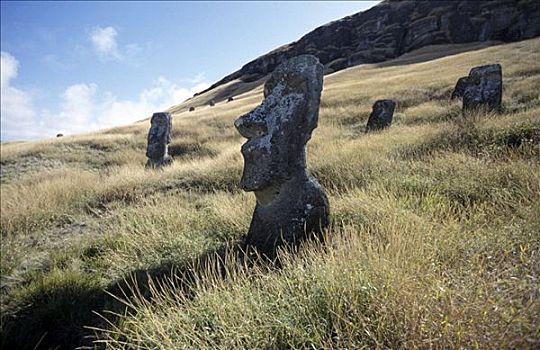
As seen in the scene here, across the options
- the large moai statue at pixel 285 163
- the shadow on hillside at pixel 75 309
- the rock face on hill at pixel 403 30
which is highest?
the rock face on hill at pixel 403 30

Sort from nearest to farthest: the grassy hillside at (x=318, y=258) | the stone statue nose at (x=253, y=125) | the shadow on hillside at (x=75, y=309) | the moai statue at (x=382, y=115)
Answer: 1. the grassy hillside at (x=318, y=258)
2. the shadow on hillside at (x=75, y=309)
3. the stone statue nose at (x=253, y=125)
4. the moai statue at (x=382, y=115)

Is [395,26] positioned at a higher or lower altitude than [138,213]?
higher

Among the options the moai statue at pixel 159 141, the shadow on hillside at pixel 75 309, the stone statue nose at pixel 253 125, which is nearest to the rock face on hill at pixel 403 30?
the moai statue at pixel 159 141

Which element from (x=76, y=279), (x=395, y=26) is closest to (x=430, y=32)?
(x=395, y=26)

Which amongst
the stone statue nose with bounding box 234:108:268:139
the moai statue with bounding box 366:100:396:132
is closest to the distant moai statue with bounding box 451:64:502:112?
the moai statue with bounding box 366:100:396:132

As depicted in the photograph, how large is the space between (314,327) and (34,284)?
4.10m

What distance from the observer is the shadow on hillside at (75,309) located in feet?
11.8

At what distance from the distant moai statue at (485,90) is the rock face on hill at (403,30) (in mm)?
45244

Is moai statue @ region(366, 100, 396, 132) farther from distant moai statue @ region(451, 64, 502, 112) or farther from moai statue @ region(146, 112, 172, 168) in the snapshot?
moai statue @ region(146, 112, 172, 168)

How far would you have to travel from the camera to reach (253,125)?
4.58 meters

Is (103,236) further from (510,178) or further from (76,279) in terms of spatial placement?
(510,178)

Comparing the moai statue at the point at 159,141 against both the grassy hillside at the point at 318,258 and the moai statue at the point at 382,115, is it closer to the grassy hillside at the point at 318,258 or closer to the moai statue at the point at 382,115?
the grassy hillside at the point at 318,258

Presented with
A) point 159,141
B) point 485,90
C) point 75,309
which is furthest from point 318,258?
point 159,141

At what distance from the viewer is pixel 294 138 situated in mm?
4469
